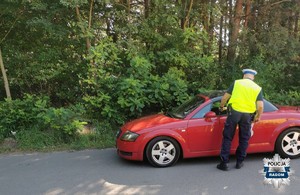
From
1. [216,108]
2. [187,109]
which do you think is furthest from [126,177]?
[216,108]

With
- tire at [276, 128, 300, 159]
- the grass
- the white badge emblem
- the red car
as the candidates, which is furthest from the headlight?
tire at [276, 128, 300, 159]

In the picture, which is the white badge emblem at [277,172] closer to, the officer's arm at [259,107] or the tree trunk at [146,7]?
the officer's arm at [259,107]

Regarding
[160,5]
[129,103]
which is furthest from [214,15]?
[129,103]

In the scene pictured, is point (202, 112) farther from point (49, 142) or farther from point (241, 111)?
point (49, 142)

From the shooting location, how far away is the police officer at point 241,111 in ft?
17.2

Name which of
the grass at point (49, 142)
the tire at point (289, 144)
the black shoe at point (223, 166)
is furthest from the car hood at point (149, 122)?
the tire at point (289, 144)

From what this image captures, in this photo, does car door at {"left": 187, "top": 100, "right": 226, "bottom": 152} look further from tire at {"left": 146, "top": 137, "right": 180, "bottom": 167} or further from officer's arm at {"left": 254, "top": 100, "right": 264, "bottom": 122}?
officer's arm at {"left": 254, "top": 100, "right": 264, "bottom": 122}

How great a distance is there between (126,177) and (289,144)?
306 cm

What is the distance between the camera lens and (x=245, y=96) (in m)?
5.25

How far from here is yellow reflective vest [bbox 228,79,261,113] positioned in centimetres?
524

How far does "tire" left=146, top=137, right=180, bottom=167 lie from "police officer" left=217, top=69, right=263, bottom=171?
858 millimetres

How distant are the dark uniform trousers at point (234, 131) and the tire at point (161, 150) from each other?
2.78 ft

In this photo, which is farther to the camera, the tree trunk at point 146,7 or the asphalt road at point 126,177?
the tree trunk at point 146,7

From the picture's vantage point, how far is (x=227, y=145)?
211 inches
